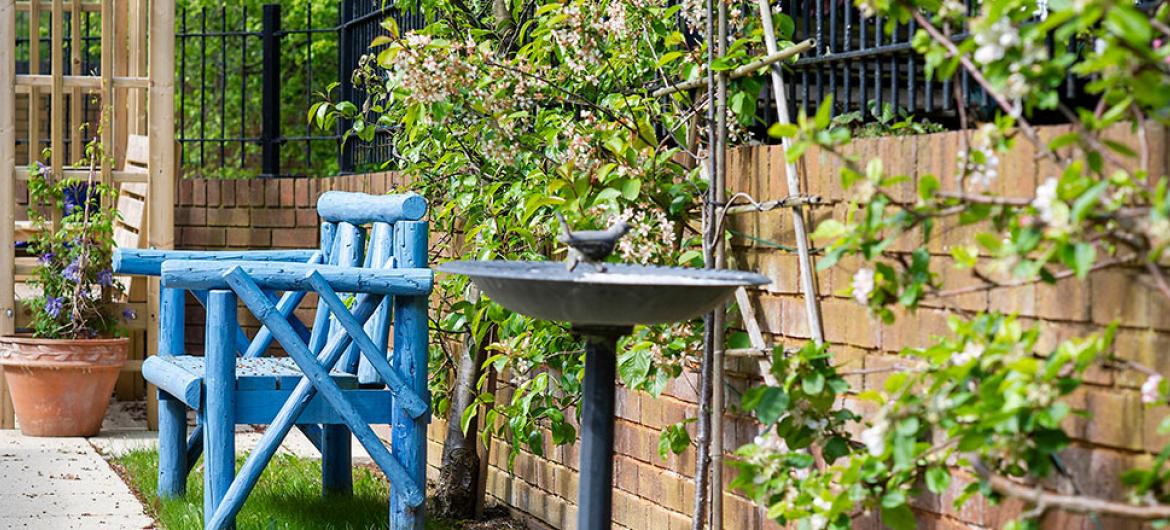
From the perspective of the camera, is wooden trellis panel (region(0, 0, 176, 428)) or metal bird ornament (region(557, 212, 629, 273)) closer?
metal bird ornament (region(557, 212, 629, 273))

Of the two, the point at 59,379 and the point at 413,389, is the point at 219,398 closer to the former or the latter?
the point at 413,389

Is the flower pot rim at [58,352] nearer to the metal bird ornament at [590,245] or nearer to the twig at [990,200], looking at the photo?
the metal bird ornament at [590,245]

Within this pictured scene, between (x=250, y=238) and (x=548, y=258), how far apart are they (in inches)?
141

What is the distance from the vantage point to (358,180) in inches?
259

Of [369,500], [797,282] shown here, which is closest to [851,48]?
[797,282]

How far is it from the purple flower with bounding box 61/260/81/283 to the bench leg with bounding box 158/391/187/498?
186cm

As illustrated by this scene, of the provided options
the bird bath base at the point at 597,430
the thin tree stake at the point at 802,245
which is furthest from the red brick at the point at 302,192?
the bird bath base at the point at 597,430

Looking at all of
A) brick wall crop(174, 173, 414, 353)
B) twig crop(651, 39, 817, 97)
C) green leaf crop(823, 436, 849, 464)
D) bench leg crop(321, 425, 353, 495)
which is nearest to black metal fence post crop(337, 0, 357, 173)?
brick wall crop(174, 173, 414, 353)

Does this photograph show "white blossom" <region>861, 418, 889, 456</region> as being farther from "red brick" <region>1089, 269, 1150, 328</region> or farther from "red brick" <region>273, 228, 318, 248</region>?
"red brick" <region>273, 228, 318, 248</region>

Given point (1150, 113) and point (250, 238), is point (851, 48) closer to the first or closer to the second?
point (1150, 113)

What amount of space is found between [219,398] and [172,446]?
2.98 ft

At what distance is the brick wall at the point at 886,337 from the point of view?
2.42 metres

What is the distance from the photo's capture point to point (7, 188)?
6.55m

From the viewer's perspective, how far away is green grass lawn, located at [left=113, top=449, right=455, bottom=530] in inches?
174
